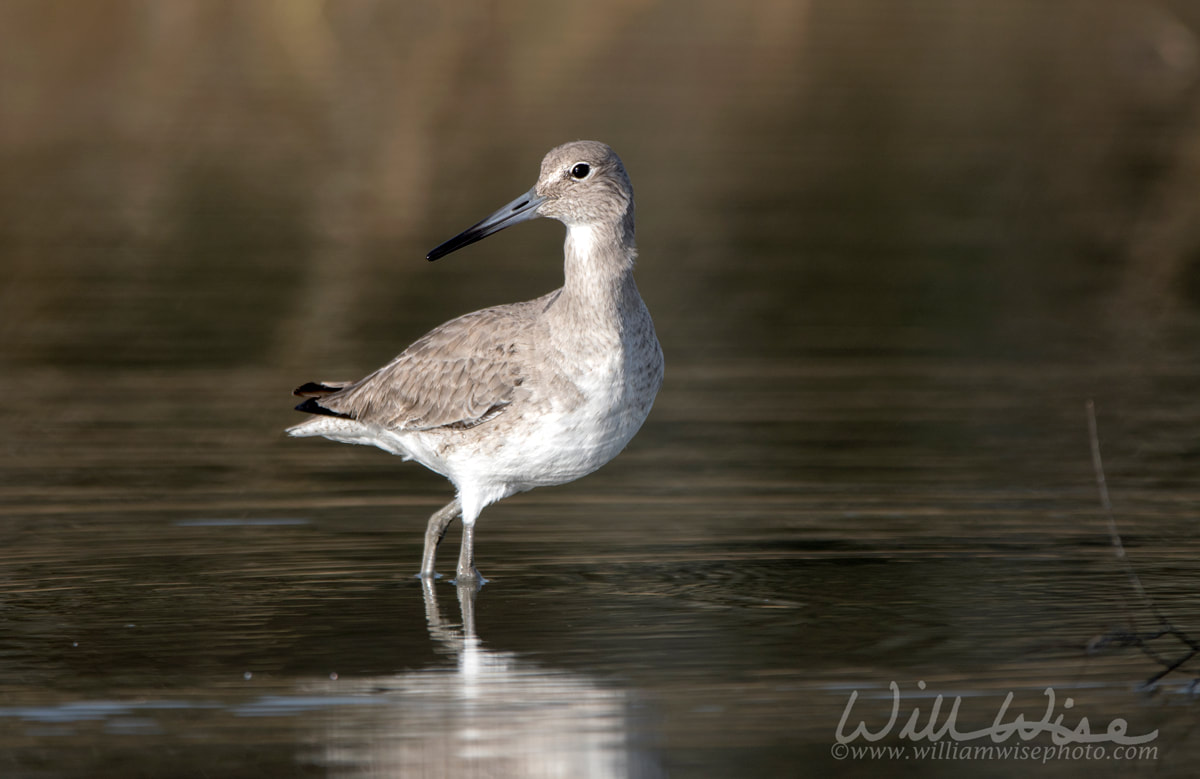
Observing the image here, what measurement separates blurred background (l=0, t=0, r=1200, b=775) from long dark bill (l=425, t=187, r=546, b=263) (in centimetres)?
167

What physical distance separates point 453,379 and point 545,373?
2.28 ft

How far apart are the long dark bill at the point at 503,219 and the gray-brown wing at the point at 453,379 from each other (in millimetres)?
417

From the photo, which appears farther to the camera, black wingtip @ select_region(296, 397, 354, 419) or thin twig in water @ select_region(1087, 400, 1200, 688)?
black wingtip @ select_region(296, 397, 354, 419)

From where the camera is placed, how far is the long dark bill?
389 inches

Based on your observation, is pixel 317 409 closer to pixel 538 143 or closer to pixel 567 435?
pixel 567 435

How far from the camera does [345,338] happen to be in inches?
619

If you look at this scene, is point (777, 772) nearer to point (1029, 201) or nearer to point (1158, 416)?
point (1158, 416)

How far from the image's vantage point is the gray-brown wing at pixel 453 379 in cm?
973

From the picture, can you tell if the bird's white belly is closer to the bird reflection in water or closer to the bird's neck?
the bird's neck

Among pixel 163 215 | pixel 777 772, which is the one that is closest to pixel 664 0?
pixel 163 215

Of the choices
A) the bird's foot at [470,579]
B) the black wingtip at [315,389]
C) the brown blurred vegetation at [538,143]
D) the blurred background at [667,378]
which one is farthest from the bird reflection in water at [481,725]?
the brown blurred vegetation at [538,143]

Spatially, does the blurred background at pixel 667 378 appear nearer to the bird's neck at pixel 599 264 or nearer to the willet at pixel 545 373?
the willet at pixel 545 373

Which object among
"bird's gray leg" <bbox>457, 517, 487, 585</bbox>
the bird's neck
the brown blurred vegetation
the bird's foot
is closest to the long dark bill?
the bird's neck

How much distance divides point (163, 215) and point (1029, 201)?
10.1 metres
